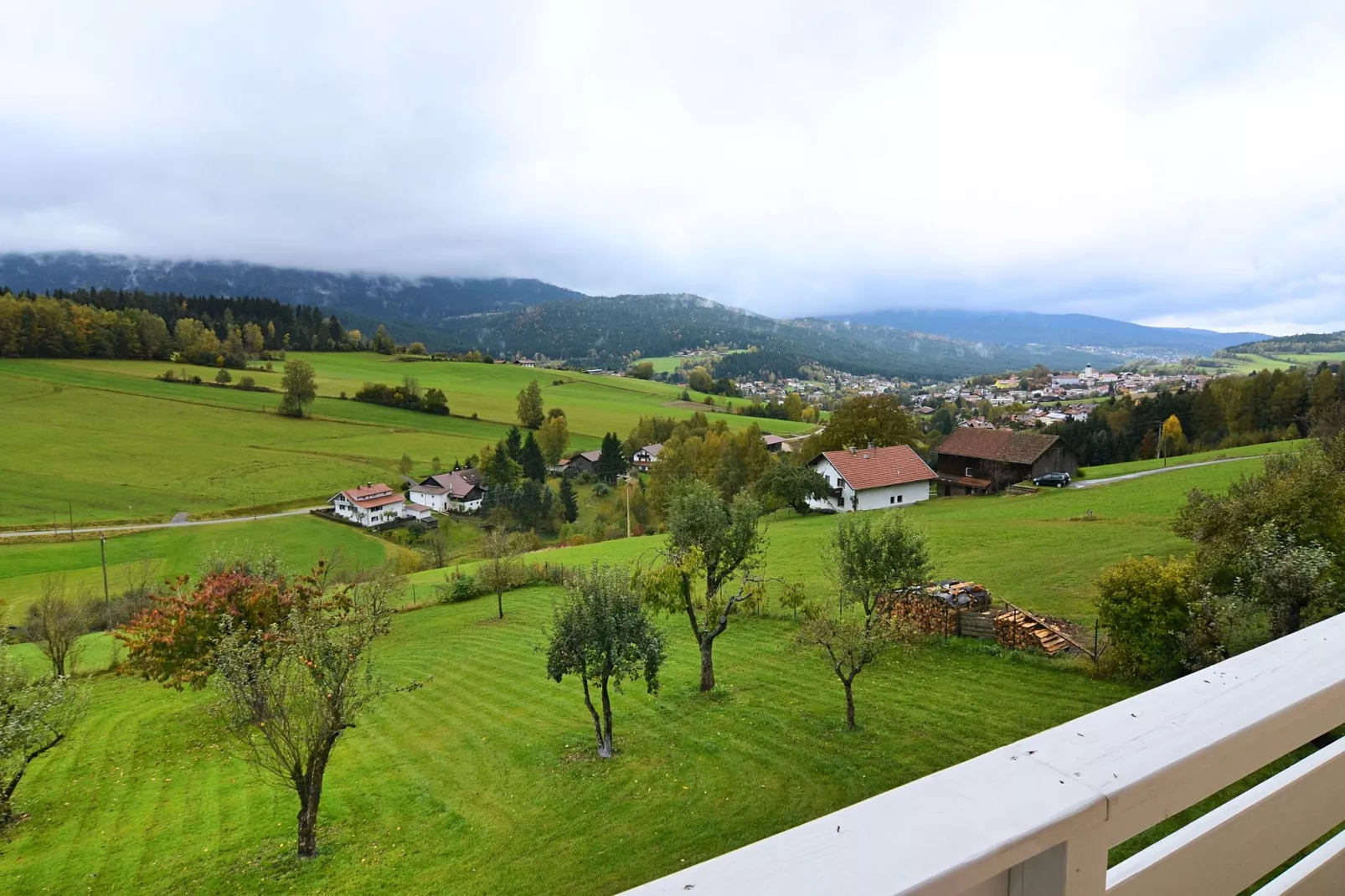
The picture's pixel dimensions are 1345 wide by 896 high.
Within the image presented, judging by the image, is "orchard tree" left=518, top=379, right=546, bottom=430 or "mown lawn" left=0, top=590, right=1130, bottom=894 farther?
"orchard tree" left=518, top=379, right=546, bottom=430

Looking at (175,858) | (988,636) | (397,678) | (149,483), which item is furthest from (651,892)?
(149,483)

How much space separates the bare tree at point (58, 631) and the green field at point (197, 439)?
33.7m

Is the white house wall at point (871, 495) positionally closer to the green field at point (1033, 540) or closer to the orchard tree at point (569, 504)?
the green field at point (1033, 540)

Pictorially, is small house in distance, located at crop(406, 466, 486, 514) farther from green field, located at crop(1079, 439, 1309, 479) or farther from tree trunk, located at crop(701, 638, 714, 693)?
tree trunk, located at crop(701, 638, 714, 693)

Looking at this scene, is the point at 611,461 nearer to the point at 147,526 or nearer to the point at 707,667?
the point at 147,526

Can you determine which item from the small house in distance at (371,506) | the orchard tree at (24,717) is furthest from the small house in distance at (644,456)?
the orchard tree at (24,717)

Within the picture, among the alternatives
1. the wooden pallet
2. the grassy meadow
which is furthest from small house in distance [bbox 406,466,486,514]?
the wooden pallet

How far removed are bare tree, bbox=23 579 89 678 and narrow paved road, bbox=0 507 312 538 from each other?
27.7 meters

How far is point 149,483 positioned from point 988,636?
73.9 meters

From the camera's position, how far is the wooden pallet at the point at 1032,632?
19438mm

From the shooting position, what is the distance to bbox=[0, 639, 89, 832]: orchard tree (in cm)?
1394

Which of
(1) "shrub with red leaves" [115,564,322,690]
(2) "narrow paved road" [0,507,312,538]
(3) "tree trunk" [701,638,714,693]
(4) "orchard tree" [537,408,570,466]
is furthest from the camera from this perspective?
(4) "orchard tree" [537,408,570,466]

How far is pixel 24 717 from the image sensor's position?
560 inches

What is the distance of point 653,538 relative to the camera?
4791 centimetres
